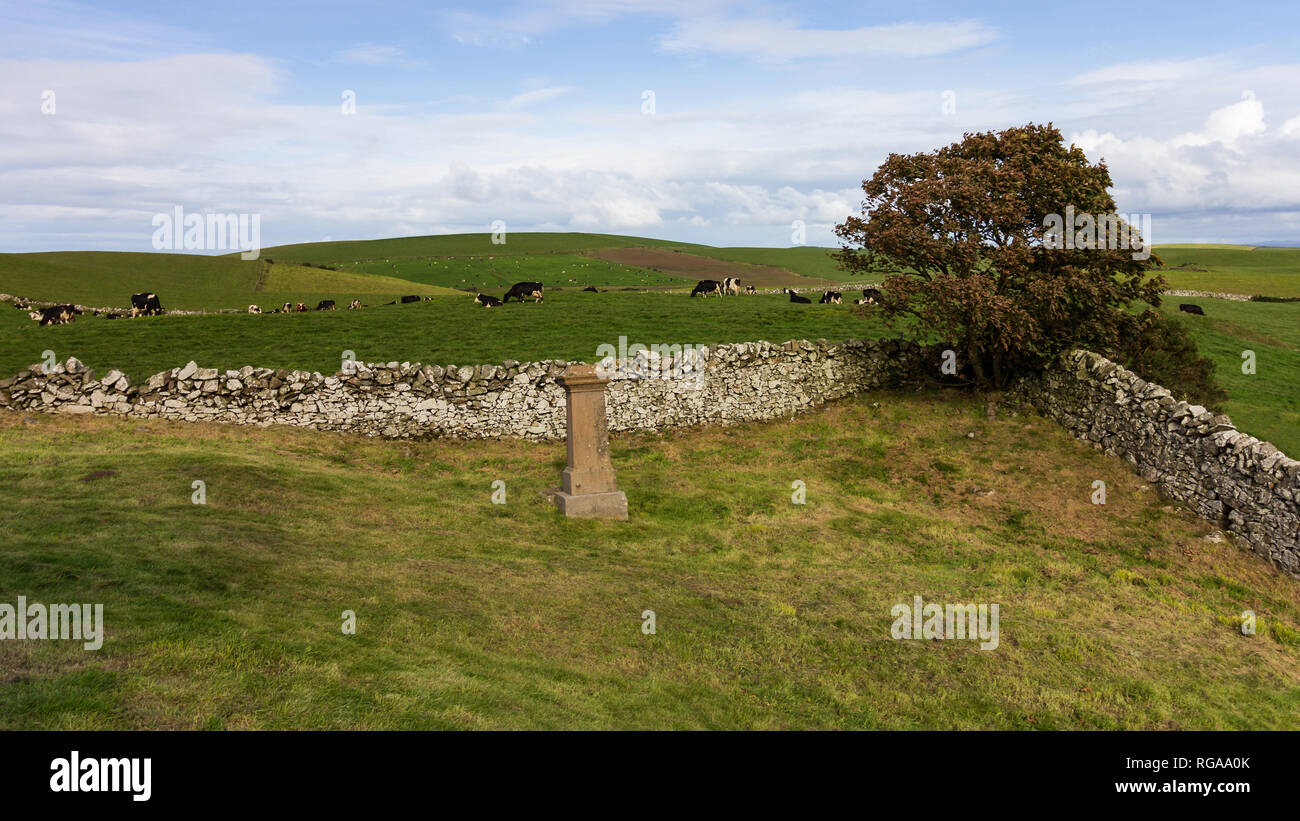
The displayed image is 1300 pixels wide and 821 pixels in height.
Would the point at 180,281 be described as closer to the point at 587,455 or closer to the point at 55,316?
the point at 55,316

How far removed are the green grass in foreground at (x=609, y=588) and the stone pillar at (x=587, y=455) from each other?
24.9 inches

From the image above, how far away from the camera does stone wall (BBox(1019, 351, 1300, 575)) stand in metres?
15.1

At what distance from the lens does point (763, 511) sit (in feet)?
58.4

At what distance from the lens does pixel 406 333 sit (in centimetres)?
2889

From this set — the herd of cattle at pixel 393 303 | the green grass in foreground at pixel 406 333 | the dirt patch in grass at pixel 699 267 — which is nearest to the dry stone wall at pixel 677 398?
the green grass in foreground at pixel 406 333

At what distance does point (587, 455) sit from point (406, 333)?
14.9 m

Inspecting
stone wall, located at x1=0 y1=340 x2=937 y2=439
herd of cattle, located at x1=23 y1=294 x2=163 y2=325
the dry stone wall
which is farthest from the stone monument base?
herd of cattle, located at x1=23 y1=294 x2=163 y2=325

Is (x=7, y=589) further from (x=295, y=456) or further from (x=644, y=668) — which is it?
(x=295, y=456)

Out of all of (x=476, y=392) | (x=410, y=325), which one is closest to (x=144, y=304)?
(x=410, y=325)

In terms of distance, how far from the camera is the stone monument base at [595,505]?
16.3 metres

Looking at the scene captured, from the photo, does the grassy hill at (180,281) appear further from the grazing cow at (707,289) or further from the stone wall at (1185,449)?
the stone wall at (1185,449)

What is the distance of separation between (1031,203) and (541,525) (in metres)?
16.3

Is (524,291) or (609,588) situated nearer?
(609,588)
